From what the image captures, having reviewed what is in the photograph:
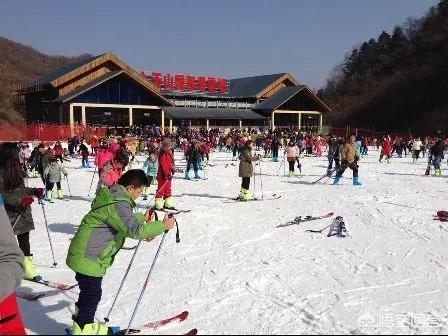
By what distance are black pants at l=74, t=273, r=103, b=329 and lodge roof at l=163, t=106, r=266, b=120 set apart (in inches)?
1417

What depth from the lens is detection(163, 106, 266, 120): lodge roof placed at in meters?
40.0

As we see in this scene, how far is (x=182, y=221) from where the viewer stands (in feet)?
28.9

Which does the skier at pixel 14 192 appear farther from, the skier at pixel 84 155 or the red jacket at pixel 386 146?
the red jacket at pixel 386 146

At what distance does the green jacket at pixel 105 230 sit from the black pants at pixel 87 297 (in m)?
0.08

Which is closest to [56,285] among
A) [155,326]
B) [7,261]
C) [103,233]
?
[155,326]

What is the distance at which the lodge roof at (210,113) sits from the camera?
3995 cm

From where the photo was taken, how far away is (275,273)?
5.64 meters

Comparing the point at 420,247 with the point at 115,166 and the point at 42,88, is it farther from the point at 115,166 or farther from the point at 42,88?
the point at 42,88

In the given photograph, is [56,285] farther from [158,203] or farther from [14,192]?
[158,203]

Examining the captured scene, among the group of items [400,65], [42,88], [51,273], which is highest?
[400,65]

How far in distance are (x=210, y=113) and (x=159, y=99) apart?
6.07m

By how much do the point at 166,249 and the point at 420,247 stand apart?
13.0 ft

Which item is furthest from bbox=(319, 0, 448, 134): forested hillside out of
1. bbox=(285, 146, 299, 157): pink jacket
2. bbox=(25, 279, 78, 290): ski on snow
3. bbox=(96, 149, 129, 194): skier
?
bbox=(25, 279, 78, 290): ski on snow

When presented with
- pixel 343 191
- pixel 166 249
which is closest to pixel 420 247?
pixel 166 249
